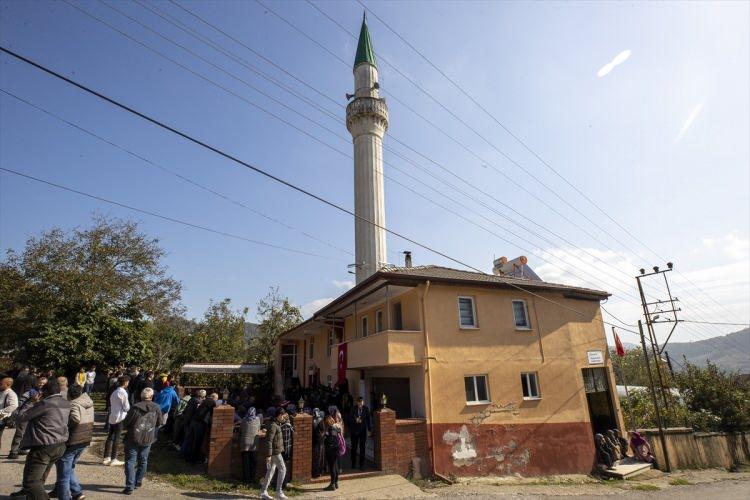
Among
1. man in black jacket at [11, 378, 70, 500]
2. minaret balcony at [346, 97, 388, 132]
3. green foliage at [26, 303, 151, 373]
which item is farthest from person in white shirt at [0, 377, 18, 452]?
minaret balcony at [346, 97, 388, 132]

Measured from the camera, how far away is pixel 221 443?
31.6 feet

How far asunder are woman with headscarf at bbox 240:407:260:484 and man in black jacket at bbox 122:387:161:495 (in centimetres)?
204

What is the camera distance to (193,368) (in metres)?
23.6

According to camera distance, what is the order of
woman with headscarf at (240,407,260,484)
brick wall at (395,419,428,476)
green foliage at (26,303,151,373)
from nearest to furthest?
woman with headscarf at (240,407,260,484) < brick wall at (395,419,428,476) < green foliage at (26,303,151,373)

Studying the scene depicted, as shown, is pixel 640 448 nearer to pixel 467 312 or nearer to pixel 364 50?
pixel 467 312

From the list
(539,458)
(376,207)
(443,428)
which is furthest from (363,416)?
(376,207)

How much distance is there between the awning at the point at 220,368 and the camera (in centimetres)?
2359

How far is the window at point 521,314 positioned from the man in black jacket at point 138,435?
12.0 m

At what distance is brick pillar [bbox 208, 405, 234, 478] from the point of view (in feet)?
31.0

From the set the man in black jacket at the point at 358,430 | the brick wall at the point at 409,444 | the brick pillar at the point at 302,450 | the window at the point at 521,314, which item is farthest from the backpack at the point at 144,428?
the window at the point at 521,314

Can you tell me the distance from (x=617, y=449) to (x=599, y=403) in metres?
1.70

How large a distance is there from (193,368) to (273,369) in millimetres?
5671

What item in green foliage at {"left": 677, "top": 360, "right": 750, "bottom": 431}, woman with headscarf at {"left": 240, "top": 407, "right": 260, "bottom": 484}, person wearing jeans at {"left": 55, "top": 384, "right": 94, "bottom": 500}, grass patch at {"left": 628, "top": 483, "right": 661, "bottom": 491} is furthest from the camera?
green foliage at {"left": 677, "top": 360, "right": 750, "bottom": 431}

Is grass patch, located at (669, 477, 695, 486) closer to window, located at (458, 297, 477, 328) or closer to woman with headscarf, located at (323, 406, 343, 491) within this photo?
window, located at (458, 297, 477, 328)
